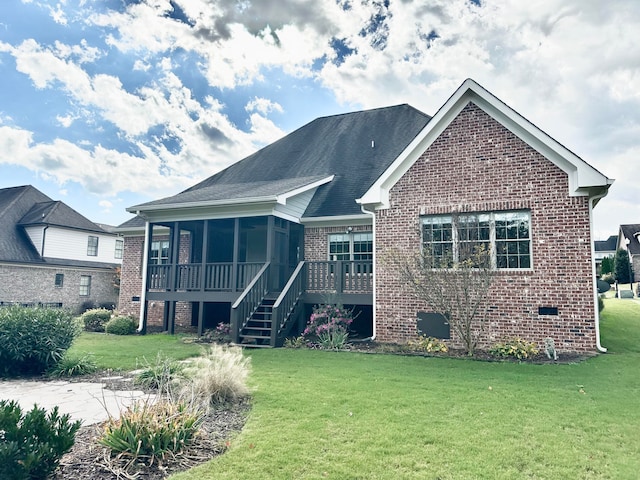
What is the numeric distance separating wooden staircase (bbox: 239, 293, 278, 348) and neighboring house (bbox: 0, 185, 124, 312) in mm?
16176

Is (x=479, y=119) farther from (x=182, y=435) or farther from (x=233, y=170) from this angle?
(x=233, y=170)

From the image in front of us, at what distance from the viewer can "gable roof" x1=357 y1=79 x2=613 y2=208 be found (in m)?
9.21

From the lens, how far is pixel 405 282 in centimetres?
1075

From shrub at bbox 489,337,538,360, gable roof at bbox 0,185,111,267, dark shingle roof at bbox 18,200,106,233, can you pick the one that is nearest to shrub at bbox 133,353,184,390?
shrub at bbox 489,337,538,360

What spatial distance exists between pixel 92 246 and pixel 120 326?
47.1 ft

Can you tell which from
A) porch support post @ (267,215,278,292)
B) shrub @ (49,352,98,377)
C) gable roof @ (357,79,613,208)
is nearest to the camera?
shrub @ (49,352,98,377)

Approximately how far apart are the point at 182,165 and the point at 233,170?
4777 millimetres

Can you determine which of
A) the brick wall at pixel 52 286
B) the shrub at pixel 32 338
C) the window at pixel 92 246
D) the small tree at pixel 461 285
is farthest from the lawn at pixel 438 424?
the window at pixel 92 246

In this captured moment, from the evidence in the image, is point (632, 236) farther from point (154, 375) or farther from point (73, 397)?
point (73, 397)

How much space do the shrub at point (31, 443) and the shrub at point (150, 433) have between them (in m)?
0.48

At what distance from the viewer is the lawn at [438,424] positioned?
3590mm

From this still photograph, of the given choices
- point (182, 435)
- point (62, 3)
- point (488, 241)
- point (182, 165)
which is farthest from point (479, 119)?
point (182, 165)

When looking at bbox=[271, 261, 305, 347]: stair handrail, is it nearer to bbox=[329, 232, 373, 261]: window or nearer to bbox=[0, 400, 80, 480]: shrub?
bbox=[329, 232, 373, 261]: window

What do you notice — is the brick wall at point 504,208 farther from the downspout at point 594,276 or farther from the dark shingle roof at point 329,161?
the dark shingle roof at point 329,161
